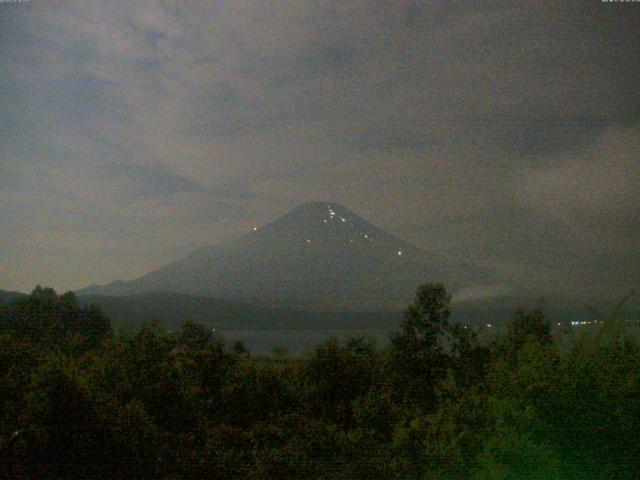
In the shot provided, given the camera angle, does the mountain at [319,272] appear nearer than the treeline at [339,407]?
No

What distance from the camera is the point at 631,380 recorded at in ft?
11.0

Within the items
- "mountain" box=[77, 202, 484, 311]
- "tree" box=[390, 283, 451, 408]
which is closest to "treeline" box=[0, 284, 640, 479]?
"tree" box=[390, 283, 451, 408]

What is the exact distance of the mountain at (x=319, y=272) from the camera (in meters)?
42.6

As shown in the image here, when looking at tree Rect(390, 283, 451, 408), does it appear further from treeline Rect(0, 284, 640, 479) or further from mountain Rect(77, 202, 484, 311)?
mountain Rect(77, 202, 484, 311)

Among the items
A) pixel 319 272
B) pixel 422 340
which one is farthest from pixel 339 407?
pixel 319 272

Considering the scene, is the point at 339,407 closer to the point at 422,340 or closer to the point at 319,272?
the point at 422,340

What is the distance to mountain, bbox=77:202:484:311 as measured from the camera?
42.6 metres

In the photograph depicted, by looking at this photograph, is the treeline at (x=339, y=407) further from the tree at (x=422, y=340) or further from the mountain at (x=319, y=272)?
the mountain at (x=319, y=272)

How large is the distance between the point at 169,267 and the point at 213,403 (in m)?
62.2

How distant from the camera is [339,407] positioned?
9164 millimetres

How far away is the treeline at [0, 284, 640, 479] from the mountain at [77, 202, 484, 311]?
81.3ft

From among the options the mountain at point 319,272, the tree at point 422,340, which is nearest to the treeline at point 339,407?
the tree at point 422,340

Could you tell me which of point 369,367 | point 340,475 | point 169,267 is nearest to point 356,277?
point 169,267

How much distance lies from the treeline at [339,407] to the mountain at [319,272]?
81.3 ft
